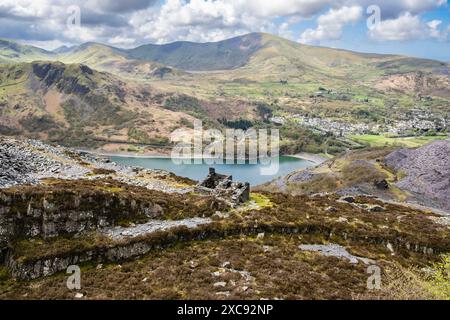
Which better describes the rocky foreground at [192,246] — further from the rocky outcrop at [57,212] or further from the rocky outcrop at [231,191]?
the rocky outcrop at [231,191]

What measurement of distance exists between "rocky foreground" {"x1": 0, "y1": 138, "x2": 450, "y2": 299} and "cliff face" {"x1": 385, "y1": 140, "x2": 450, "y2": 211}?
56.7 m

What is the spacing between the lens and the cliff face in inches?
3917

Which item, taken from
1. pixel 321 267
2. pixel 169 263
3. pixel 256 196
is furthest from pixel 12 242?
pixel 256 196

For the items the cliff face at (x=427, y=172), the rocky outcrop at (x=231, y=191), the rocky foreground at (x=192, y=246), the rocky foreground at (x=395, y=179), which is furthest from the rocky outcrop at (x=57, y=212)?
the cliff face at (x=427, y=172)

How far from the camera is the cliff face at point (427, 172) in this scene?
326ft

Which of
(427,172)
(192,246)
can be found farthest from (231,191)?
(427,172)

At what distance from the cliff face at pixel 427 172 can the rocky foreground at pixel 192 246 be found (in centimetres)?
5674

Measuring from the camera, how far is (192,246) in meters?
34.1

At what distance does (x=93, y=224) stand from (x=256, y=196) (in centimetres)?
2369

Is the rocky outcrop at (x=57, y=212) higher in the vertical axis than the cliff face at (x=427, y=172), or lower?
higher

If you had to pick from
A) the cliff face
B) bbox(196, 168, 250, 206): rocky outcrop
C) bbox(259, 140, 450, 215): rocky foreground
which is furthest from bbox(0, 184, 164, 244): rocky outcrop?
the cliff face

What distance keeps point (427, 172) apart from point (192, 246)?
100077mm

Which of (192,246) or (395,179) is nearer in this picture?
(192,246)

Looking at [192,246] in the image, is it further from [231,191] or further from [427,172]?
[427,172]
